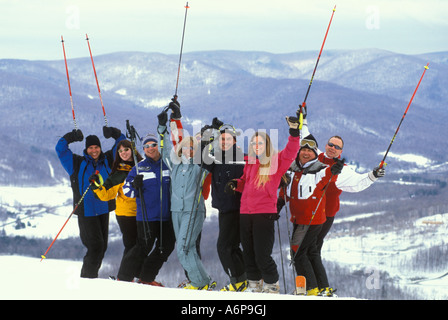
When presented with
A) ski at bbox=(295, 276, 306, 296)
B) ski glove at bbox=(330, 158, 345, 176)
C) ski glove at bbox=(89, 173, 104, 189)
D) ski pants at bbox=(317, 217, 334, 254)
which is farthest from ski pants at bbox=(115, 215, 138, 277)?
ski glove at bbox=(330, 158, 345, 176)

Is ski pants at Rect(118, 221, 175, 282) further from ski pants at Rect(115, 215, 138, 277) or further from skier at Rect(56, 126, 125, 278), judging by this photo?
skier at Rect(56, 126, 125, 278)

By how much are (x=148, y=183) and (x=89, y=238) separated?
1.06 m

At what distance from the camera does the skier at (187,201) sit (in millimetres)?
7477

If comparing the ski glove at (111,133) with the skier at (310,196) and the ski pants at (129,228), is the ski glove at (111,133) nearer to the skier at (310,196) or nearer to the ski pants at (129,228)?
the ski pants at (129,228)

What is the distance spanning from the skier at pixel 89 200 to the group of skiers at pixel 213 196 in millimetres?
13

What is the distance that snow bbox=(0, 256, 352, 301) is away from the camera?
6.17 meters

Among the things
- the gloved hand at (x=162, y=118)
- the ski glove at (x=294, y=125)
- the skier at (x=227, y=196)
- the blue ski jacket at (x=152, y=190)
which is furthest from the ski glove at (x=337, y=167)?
the gloved hand at (x=162, y=118)

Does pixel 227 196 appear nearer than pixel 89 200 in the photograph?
Yes

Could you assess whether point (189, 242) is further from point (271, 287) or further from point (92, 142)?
point (92, 142)

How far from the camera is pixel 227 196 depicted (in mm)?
7453

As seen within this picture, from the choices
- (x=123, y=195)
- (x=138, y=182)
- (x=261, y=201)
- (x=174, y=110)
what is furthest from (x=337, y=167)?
(x=123, y=195)

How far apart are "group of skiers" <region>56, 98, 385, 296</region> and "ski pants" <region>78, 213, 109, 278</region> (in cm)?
1

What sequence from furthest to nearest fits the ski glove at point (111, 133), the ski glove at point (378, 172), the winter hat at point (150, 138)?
the ski glove at point (111, 133), the winter hat at point (150, 138), the ski glove at point (378, 172)

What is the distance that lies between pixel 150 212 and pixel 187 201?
0.52m
